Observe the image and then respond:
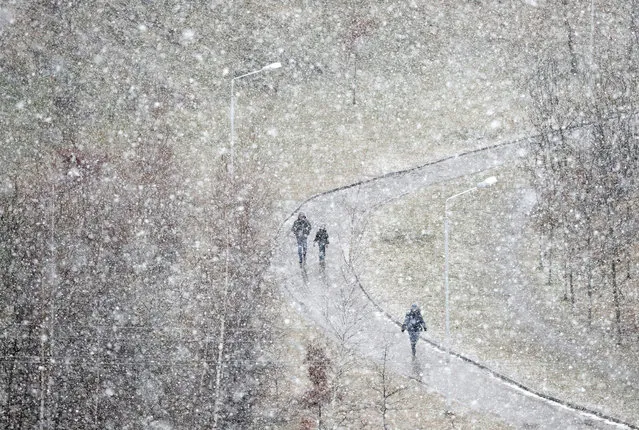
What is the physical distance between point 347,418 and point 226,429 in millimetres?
5052

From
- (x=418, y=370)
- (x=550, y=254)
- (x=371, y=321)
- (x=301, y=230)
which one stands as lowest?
(x=418, y=370)

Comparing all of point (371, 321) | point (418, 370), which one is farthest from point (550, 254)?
point (418, 370)

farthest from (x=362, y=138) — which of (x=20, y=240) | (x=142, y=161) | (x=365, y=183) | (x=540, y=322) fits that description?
(x=20, y=240)

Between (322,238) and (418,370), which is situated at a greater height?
(322,238)

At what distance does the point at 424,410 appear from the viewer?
119 feet

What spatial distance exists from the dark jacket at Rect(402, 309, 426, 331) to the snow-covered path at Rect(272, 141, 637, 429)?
2394mm

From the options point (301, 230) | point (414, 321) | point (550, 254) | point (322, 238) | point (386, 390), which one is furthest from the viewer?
point (550, 254)

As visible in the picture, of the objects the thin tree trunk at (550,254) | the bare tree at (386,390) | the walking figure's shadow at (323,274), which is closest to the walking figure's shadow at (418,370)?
the bare tree at (386,390)

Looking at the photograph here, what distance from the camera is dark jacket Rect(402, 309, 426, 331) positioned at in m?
35.0

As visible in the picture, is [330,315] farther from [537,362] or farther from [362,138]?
[362,138]

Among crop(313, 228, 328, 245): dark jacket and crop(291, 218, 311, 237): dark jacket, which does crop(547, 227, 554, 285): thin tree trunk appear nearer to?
crop(313, 228, 328, 245): dark jacket

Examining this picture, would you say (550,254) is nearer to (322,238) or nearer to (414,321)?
(322,238)

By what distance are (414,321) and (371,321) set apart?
15.6ft

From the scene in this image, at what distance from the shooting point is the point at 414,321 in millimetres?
35125
